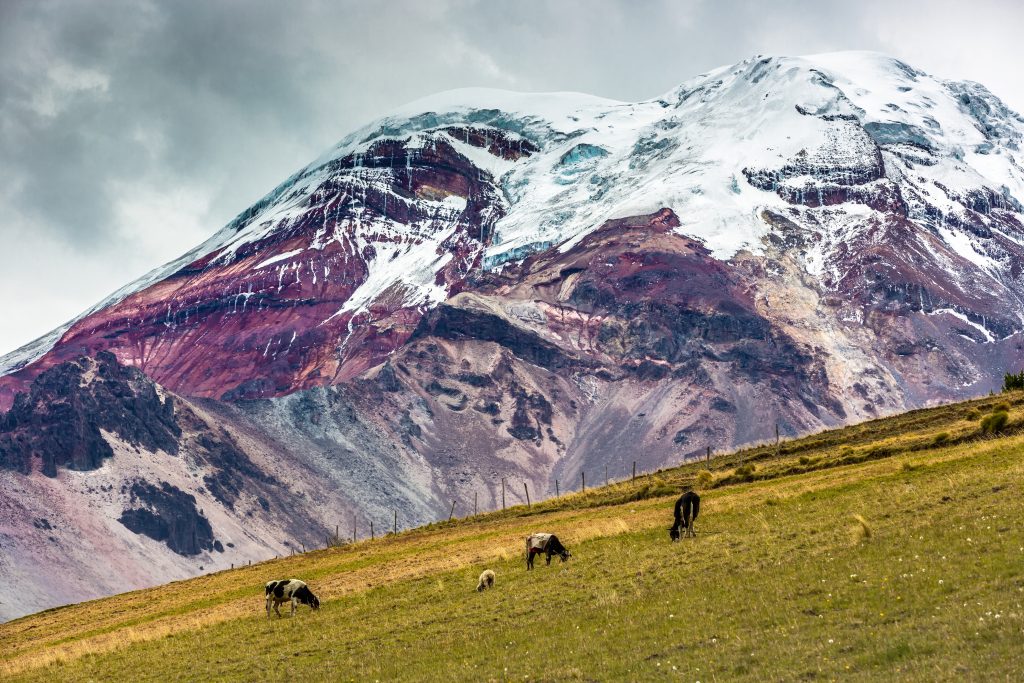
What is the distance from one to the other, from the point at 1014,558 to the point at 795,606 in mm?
6037

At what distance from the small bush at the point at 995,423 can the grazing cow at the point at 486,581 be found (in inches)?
1248

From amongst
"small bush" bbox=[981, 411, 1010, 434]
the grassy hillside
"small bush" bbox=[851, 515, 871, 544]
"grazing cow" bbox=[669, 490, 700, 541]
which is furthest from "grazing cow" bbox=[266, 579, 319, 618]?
"small bush" bbox=[981, 411, 1010, 434]

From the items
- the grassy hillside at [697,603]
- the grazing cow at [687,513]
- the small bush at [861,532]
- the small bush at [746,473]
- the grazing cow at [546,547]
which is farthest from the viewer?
the small bush at [746,473]

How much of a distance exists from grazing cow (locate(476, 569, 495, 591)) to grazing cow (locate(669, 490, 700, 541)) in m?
7.51

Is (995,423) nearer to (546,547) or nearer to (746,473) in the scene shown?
(746,473)

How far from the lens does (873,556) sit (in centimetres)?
3806

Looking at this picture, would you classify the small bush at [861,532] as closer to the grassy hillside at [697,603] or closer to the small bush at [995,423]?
the grassy hillside at [697,603]

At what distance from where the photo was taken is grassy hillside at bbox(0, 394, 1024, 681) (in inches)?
1193

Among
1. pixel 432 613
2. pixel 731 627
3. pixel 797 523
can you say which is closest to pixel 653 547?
pixel 797 523

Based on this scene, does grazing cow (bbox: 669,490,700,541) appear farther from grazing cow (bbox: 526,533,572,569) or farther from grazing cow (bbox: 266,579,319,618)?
grazing cow (bbox: 266,579,319,618)

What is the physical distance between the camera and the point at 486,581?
49.1 m

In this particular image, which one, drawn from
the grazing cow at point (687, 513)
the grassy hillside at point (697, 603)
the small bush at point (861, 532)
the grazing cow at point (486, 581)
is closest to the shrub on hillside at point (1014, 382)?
the grassy hillside at point (697, 603)

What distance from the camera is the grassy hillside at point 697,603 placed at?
3031cm

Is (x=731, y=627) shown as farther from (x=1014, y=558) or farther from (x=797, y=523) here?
(x=797, y=523)
